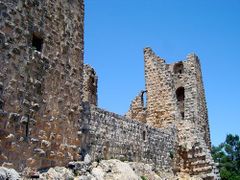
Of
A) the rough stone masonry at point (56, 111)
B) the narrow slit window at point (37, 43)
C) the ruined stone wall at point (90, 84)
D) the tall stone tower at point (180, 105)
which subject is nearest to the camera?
the rough stone masonry at point (56, 111)

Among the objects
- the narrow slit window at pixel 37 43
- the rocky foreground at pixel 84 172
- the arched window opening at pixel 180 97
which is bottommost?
the rocky foreground at pixel 84 172

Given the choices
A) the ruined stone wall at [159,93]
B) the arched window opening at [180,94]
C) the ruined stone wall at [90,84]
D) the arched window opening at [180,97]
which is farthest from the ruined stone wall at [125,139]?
the ruined stone wall at [90,84]

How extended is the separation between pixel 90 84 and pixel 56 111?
860 cm

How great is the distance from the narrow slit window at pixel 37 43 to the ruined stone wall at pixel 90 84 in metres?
8.24

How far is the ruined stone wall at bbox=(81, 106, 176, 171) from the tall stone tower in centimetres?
78

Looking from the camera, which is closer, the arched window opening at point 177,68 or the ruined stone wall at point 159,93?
→ the ruined stone wall at point 159,93

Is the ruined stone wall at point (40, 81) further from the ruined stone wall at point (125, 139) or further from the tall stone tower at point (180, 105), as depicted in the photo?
the tall stone tower at point (180, 105)

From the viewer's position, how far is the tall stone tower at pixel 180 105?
19.0m

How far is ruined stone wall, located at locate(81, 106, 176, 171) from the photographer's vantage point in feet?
43.9

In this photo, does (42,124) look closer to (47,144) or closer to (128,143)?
(47,144)

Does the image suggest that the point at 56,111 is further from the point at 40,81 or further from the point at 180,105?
the point at 180,105

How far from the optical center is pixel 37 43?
35.2 feet

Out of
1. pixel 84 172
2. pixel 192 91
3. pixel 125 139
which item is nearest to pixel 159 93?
pixel 192 91

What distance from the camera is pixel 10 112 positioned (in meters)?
9.20
